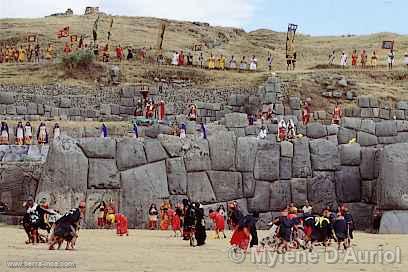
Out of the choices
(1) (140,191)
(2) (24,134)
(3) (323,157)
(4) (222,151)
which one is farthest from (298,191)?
(2) (24,134)

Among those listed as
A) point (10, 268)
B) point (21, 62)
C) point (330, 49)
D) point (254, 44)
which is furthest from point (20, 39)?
point (10, 268)

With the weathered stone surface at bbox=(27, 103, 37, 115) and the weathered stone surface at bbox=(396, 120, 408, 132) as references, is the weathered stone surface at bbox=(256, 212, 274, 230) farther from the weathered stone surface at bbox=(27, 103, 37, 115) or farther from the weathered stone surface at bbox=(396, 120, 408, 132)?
Answer: the weathered stone surface at bbox=(27, 103, 37, 115)

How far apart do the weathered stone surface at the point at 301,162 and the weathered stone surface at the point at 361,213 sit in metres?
1.52

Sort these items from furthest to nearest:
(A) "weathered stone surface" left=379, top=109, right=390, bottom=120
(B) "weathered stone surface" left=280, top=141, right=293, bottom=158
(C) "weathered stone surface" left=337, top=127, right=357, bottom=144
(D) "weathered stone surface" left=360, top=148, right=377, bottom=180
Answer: (A) "weathered stone surface" left=379, top=109, right=390, bottom=120
(C) "weathered stone surface" left=337, top=127, right=357, bottom=144
(D) "weathered stone surface" left=360, top=148, right=377, bottom=180
(B) "weathered stone surface" left=280, top=141, right=293, bottom=158

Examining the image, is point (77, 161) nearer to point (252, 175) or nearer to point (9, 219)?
point (9, 219)

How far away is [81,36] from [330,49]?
19.5 meters

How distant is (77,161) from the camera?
853 inches

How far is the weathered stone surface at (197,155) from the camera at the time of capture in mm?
23203

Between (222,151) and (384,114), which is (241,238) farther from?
(384,114)

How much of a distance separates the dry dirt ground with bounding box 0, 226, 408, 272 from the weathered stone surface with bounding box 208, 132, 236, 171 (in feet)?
17.1

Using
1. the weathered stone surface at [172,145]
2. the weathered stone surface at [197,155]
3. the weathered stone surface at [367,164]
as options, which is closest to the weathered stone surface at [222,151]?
the weathered stone surface at [197,155]

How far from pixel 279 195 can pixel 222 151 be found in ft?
6.91

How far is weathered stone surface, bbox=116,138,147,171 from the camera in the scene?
72.9ft

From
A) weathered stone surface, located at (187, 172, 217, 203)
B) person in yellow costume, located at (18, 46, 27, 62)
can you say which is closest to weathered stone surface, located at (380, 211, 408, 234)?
weathered stone surface, located at (187, 172, 217, 203)
